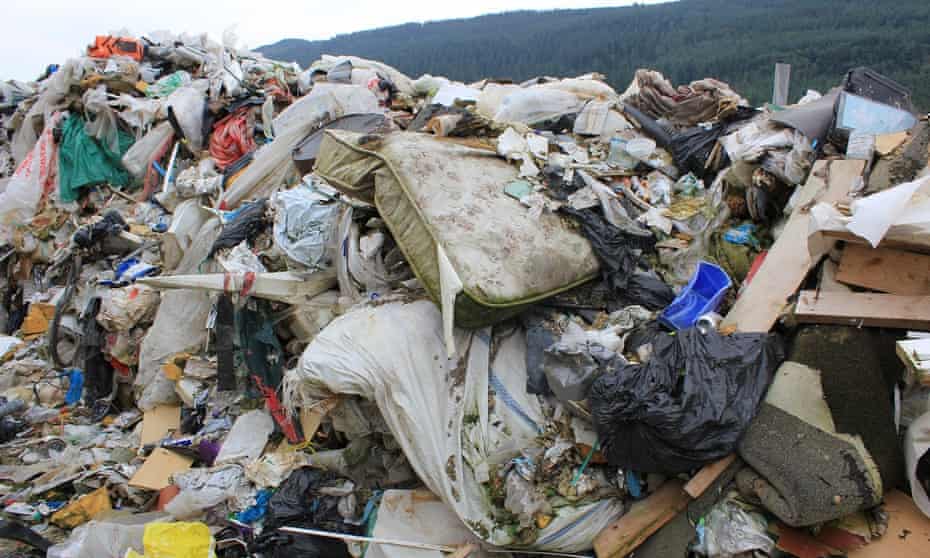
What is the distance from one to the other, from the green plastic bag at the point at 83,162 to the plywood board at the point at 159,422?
2.94 meters

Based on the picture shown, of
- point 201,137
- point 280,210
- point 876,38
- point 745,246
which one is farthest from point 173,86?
point 876,38

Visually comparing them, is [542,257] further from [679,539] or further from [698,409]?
[679,539]

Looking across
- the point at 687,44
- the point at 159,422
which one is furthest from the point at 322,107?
the point at 687,44

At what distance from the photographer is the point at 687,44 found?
20.3 meters

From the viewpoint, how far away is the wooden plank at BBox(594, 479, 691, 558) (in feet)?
6.59

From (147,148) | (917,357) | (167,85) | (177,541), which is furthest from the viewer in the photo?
(167,85)

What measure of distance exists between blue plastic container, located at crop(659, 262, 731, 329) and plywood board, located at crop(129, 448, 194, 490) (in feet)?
8.62

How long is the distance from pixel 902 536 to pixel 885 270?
0.87 meters

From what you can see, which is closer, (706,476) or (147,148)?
(706,476)

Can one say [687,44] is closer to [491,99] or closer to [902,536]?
[491,99]

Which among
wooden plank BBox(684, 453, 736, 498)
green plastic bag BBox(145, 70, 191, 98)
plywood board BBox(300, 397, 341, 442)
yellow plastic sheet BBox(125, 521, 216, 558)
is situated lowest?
yellow plastic sheet BBox(125, 521, 216, 558)

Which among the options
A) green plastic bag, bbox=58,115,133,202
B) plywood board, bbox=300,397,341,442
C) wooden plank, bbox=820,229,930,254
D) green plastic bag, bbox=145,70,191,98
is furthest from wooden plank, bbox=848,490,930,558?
green plastic bag, bbox=145,70,191,98

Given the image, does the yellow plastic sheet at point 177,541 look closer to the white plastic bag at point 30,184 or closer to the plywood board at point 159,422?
the plywood board at point 159,422

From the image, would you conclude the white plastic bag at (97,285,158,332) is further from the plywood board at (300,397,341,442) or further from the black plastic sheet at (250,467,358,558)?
the black plastic sheet at (250,467,358,558)
